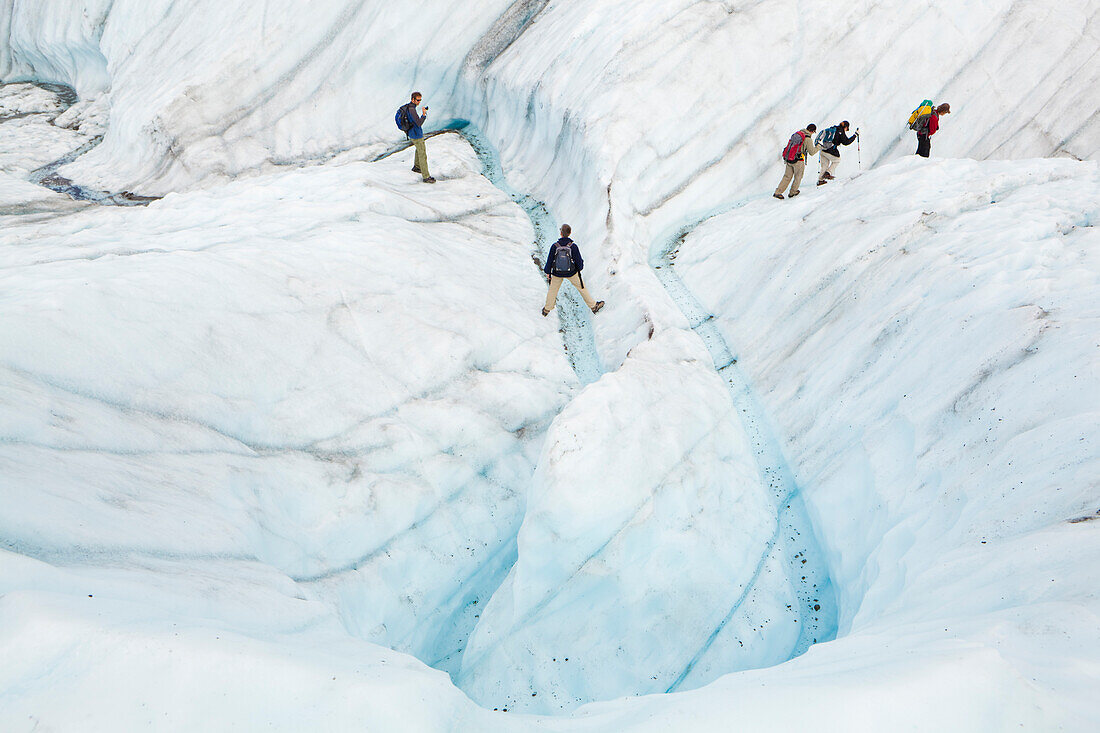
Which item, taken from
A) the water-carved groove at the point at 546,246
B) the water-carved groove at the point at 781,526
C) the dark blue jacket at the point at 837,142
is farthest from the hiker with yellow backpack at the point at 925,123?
the water-carved groove at the point at 546,246

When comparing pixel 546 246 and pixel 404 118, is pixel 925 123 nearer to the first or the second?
pixel 546 246

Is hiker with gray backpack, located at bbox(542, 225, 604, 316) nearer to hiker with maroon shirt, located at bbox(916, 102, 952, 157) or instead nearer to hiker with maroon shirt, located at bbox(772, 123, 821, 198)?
hiker with maroon shirt, located at bbox(772, 123, 821, 198)

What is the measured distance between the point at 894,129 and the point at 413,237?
8821mm

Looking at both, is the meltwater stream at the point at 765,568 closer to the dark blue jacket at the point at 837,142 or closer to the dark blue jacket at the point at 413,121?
the dark blue jacket at the point at 837,142

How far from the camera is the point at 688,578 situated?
5.80 meters

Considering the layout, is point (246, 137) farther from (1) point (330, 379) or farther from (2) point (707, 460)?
(2) point (707, 460)

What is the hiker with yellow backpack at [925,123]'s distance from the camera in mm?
10297

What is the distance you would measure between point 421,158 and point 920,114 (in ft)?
27.4

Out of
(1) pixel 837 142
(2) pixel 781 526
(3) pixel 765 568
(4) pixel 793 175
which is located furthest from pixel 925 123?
(3) pixel 765 568

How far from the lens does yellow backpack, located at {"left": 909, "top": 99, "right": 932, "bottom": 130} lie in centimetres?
1031

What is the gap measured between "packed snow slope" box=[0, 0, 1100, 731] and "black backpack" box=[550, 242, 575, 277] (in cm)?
74

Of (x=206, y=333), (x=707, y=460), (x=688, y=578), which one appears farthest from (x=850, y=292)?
(x=206, y=333)

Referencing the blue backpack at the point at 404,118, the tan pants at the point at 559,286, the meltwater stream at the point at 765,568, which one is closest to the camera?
the meltwater stream at the point at 765,568

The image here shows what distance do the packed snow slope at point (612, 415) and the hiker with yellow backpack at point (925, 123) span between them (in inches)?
32.9
